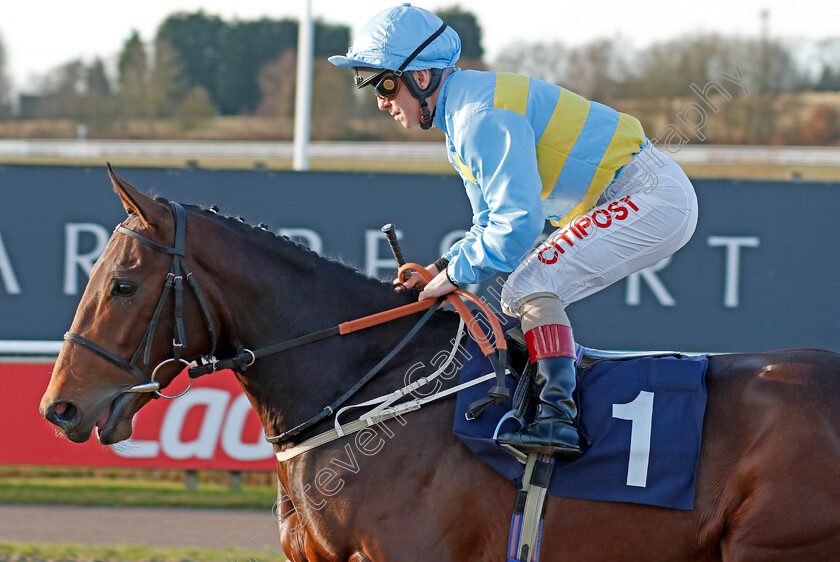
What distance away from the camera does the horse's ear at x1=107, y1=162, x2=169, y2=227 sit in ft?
8.50

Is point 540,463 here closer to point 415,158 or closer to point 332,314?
point 332,314

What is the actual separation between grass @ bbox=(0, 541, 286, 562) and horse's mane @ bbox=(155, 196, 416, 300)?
271cm

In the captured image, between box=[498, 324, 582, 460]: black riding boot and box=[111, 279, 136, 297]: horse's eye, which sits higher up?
box=[111, 279, 136, 297]: horse's eye

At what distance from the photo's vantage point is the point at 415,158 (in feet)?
59.4

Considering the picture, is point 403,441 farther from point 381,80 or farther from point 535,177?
point 381,80

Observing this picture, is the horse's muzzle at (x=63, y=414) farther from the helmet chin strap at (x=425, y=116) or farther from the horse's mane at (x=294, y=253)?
the helmet chin strap at (x=425, y=116)

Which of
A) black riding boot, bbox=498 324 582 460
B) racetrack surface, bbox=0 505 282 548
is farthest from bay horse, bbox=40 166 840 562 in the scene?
racetrack surface, bbox=0 505 282 548

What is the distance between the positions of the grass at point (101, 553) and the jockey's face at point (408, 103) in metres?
3.08

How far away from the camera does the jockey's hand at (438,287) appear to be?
2.79 meters

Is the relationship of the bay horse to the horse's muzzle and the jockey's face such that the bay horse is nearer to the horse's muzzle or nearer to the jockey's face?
the horse's muzzle

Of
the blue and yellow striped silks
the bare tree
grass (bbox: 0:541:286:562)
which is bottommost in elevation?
grass (bbox: 0:541:286:562)

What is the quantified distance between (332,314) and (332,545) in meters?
0.72

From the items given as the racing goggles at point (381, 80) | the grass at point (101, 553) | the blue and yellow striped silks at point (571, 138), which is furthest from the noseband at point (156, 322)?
the grass at point (101, 553)

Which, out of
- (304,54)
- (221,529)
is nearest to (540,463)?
(221,529)
